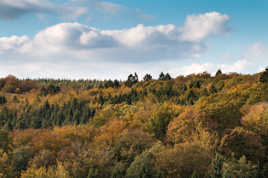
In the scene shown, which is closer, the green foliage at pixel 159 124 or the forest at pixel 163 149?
the forest at pixel 163 149

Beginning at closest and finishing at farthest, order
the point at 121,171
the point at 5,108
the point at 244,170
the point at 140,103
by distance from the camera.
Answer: the point at 244,170 < the point at 121,171 < the point at 140,103 < the point at 5,108

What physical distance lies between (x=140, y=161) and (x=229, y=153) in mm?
17162

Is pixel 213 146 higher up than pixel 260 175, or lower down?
higher up

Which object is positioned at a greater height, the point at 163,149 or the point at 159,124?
the point at 159,124

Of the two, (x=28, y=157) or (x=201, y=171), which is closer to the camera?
(x=201, y=171)

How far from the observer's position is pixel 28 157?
6209 cm

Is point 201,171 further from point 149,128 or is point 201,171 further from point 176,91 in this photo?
point 176,91

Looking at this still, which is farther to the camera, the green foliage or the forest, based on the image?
the green foliage

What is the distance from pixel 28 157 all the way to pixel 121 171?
75.8ft

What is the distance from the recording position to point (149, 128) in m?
82.2

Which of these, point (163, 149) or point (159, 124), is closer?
point (163, 149)

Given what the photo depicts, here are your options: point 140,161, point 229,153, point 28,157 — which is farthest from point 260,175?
point 28,157

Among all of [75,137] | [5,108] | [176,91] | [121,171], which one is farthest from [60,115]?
[121,171]

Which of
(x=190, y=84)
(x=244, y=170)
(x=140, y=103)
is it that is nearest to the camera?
(x=244, y=170)
